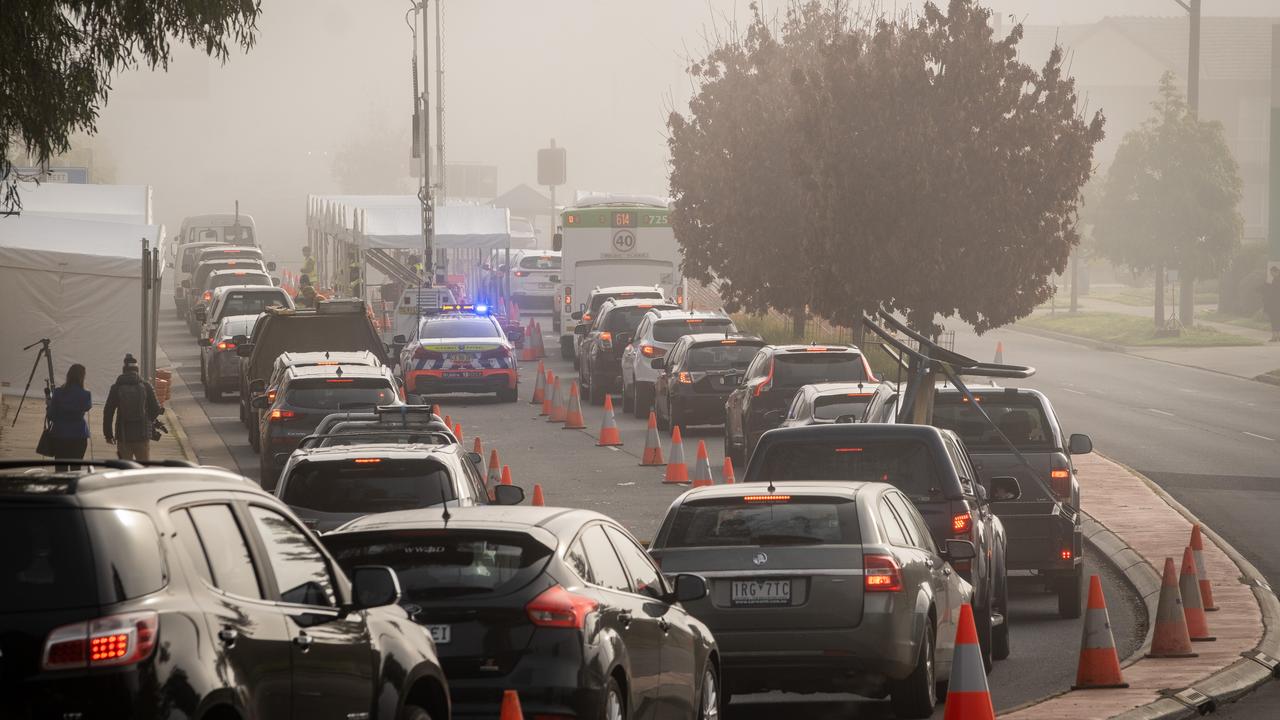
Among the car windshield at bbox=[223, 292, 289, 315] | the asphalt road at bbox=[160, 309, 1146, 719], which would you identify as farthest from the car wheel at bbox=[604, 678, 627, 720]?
the car windshield at bbox=[223, 292, 289, 315]

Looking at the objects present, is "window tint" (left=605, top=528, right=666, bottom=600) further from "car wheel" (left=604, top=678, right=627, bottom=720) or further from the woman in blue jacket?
the woman in blue jacket

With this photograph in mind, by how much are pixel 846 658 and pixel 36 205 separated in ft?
135

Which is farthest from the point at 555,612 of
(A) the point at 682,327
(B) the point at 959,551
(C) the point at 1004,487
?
(A) the point at 682,327

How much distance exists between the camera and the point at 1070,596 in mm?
16844

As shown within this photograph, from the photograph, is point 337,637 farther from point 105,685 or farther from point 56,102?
point 56,102

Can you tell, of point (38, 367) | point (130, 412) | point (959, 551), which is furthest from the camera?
point (38, 367)

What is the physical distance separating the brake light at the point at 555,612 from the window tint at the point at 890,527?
10.7ft

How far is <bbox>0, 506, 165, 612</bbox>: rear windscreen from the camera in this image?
5.71m

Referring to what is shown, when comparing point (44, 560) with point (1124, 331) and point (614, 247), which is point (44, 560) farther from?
point (1124, 331)

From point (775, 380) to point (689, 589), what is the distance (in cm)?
1673

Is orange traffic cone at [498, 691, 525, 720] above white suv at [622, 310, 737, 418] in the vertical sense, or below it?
above

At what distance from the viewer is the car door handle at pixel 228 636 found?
20.4 feet

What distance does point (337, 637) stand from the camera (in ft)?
23.6

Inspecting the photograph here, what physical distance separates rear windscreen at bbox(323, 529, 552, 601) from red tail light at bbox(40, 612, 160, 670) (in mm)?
3204
